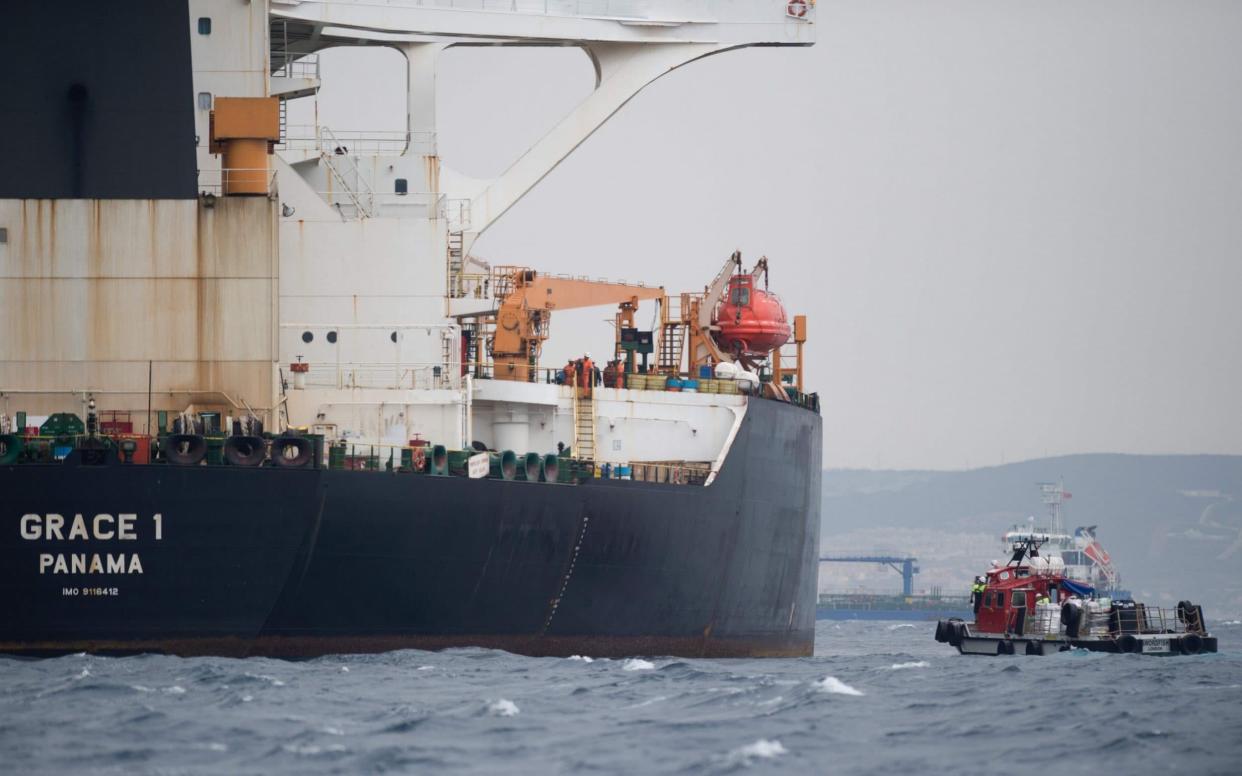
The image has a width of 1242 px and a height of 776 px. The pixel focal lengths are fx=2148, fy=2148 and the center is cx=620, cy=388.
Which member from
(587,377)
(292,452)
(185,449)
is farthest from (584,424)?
(185,449)

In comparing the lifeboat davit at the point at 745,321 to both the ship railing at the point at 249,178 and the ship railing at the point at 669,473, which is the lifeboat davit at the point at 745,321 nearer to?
the ship railing at the point at 669,473

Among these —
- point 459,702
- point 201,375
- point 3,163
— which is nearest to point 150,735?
point 459,702

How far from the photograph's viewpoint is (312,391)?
42156 mm

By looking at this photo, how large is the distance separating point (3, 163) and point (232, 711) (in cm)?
1439

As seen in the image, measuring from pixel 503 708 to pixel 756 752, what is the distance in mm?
4991

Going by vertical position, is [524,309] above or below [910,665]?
above

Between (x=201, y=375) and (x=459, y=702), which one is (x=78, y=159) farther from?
(x=459, y=702)

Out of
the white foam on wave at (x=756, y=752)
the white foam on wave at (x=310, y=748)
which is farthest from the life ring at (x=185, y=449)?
the white foam on wave at (x=756, y=752)

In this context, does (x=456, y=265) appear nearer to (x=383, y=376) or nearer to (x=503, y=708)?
(x=383, y=376)

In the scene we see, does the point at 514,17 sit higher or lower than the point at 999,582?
higher

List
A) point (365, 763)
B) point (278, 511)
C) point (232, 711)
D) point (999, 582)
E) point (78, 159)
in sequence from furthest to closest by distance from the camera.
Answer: point (999, 582) < point (78, 159) < point (278, 511) < point (232, 711) < point (365, 763)

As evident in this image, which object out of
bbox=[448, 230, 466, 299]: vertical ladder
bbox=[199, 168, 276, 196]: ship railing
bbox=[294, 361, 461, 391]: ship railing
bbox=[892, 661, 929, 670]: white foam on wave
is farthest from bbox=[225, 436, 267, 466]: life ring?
bbox=[892, 661, 929, 670]: white foam on wave

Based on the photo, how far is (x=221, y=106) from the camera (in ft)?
133

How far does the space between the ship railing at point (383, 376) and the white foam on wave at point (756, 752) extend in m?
16.8
